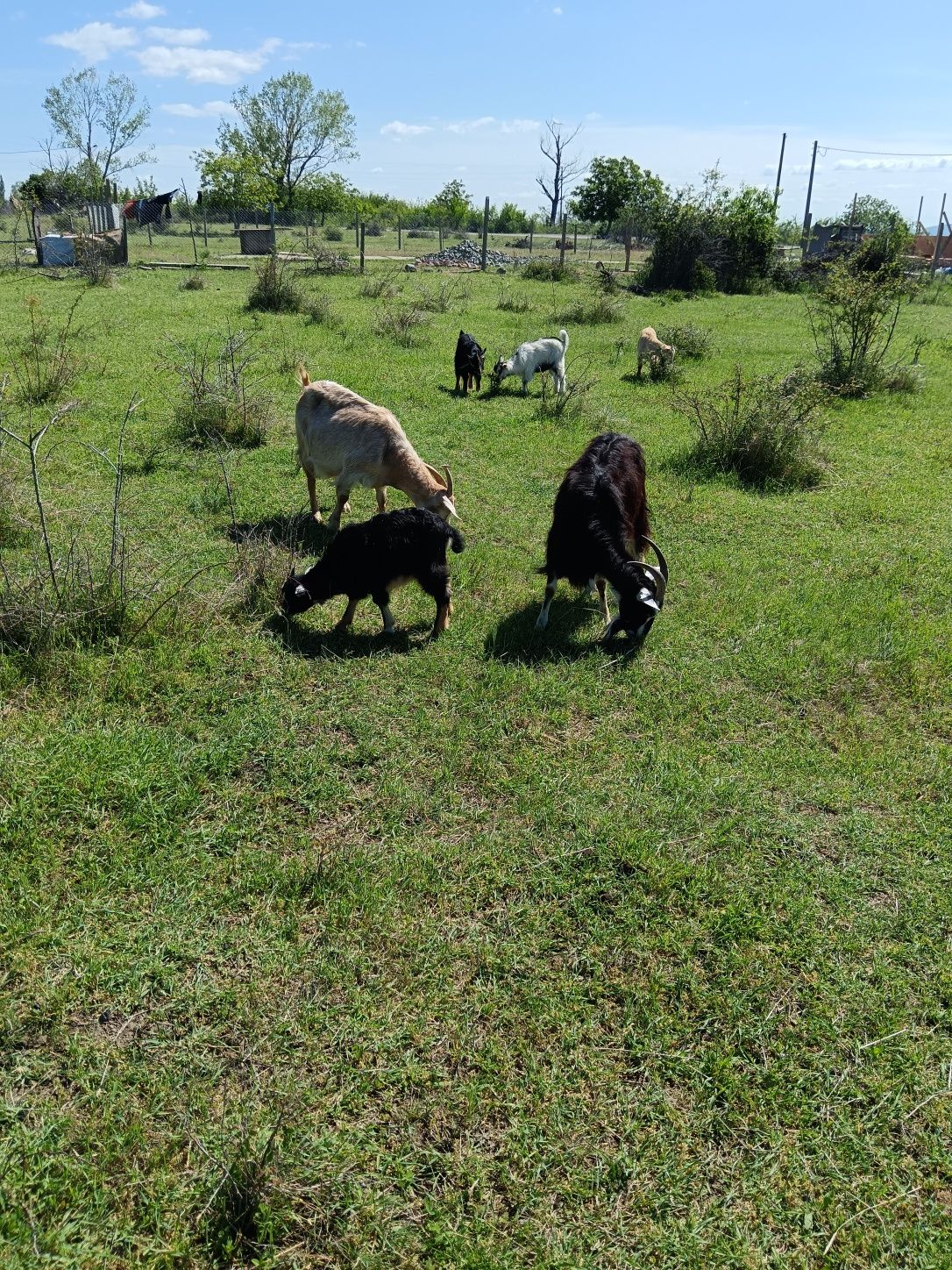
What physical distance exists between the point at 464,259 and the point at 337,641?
1267 inches

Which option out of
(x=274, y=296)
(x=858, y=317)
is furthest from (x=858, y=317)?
(x=274, y=296)

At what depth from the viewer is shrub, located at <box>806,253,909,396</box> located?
38.1 ft

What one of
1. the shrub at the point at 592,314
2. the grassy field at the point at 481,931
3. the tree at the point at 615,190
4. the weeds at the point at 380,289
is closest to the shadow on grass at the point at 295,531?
the grassy field at the point at 481,931

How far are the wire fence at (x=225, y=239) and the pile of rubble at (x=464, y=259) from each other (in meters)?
0.30

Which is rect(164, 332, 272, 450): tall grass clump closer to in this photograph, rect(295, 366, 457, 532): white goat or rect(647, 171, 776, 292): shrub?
rect(295, 366, 457, 532): white goat

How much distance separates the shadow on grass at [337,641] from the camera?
4996 millimetres

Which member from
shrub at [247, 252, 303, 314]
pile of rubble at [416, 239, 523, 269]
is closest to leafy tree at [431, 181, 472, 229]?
pile of rubble at [416, 239, 523, 269]

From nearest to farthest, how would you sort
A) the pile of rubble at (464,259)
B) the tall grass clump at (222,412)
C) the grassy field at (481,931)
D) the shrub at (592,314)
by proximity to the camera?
the grassy field at (481,931) < the tall grass clump at (222,412) < the shrub at (592,314) < the pile of rubble at (464,259)

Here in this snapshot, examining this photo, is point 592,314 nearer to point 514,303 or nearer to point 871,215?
point 514,303

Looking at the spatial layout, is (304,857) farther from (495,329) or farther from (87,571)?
(495,329)

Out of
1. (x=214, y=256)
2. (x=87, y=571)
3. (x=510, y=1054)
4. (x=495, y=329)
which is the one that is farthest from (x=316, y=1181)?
(x=214, y=256)

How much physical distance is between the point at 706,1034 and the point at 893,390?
12838 mm

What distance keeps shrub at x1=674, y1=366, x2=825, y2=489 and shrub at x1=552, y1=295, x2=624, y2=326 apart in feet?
33.6

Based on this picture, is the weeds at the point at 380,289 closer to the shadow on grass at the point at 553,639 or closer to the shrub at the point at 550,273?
the shrub at the point at 550,273
